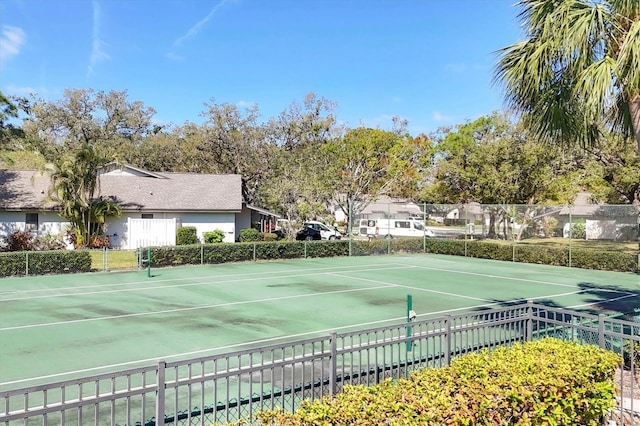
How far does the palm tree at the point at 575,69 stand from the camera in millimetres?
6914

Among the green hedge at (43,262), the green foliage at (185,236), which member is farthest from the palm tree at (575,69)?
the green foliage at (185,236)

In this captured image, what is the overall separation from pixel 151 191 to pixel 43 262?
13.0 m

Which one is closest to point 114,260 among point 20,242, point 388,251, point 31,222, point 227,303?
point 20,242

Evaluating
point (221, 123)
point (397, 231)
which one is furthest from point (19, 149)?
point (397, 231)

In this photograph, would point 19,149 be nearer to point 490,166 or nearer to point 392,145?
point 392,145

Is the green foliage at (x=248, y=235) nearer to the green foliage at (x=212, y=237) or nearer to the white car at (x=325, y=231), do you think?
the green foliage at (x=212, y=237)

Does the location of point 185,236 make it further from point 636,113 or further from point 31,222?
point 636,113

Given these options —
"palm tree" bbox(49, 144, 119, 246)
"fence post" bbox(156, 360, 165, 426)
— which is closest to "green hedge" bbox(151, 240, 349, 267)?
"palm tree" bbox(49, 144, 119, 246)

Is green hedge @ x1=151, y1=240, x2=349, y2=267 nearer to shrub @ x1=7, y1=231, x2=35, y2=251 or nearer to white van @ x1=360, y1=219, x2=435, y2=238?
white van @ x1=360, y1=219, x2=435, y2=238

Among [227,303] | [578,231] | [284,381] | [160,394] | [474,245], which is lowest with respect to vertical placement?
[227,303]

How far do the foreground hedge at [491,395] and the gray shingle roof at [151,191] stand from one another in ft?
94.5

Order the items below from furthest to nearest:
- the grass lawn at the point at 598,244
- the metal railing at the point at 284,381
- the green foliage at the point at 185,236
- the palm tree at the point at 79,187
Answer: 1. the green foliage at the point at 185,236
2. the palm tree at the point at 79,187
3. the grass lawn at the point at 598,244
4. the metal railing at the point at 284,381

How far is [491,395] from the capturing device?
14.8 ft

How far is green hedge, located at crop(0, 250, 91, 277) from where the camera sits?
2022 centimetres
